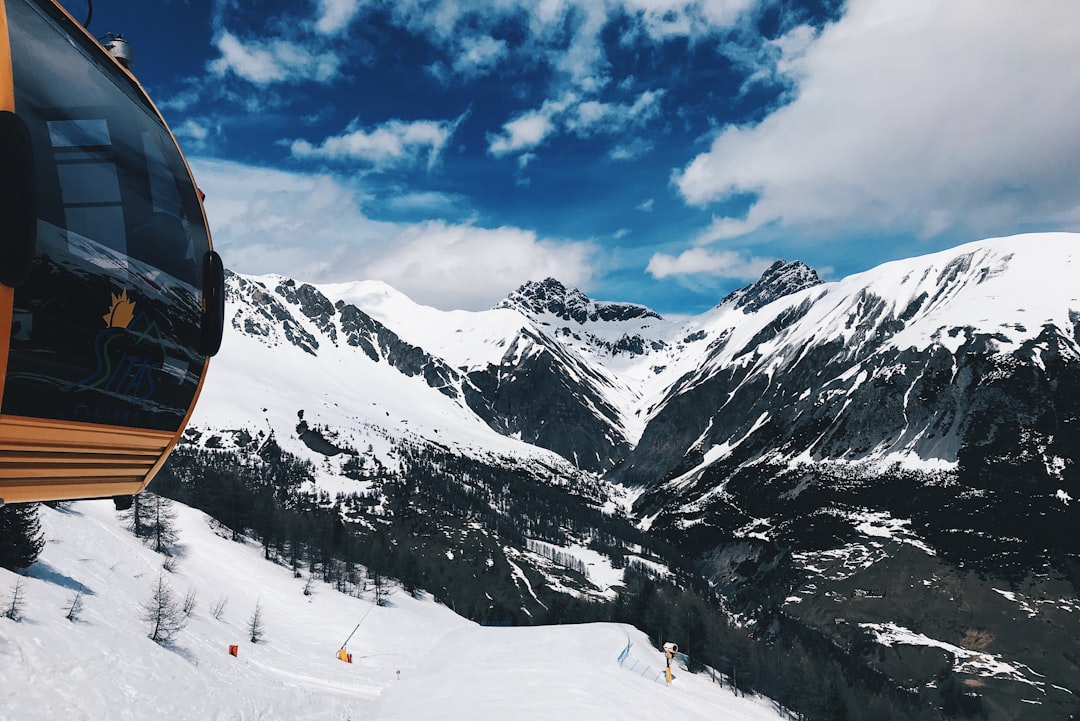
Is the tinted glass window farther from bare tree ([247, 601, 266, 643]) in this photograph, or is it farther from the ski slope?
bare tree ([247, 601, 266, 643])

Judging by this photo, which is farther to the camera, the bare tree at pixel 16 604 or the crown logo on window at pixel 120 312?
the bare tree at pixel 16 604

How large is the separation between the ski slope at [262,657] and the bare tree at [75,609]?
30 cm

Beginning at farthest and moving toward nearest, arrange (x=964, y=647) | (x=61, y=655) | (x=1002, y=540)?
(x=1002, y=540) < (x=964, y=647) < (x=61, y=655)

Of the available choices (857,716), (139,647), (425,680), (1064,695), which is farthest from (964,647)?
(139,647)

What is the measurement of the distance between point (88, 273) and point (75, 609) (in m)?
27.2

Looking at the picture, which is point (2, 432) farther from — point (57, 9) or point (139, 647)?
point (139, 647)

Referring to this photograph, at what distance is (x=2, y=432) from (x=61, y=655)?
21091mm

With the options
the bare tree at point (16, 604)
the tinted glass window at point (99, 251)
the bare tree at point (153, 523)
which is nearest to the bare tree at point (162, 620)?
the bare tree at point (16, 604)

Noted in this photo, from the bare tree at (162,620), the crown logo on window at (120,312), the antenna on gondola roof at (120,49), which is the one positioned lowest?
the bare tree at (162,620)

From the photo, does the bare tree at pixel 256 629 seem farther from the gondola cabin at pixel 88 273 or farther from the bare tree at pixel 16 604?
the gondola cabin at pixel 88 273

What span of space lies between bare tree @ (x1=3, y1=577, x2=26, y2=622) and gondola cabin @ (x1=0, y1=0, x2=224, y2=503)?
19.2m

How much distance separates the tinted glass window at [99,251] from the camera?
240 inches

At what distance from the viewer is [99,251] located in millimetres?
6840

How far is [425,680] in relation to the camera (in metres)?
45.6
